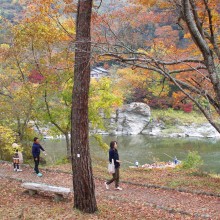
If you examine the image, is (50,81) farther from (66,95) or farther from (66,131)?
(66,131)

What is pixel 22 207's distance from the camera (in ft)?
21.9

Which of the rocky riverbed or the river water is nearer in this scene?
the river water

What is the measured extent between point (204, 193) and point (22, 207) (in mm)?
5543

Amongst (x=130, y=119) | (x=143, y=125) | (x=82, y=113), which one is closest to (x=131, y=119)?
(x=130, y=119)

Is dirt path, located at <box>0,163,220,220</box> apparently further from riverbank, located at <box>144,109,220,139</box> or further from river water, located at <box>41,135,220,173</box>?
riverbank, located at <box>144,109,220,139</box>

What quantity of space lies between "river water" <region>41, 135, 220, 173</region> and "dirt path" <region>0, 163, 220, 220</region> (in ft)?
29.3

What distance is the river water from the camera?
22141mm

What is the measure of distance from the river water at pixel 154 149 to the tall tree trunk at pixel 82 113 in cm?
1354

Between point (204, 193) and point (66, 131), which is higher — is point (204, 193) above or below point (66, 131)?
below

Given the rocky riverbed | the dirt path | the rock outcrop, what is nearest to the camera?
the dirt path

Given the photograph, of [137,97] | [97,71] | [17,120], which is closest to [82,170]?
[17,120]

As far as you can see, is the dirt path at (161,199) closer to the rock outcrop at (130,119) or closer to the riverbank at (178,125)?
the riverbank at (178,125)

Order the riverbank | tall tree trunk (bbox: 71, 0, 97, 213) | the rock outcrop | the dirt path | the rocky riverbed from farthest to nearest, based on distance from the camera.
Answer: the rock outcrop < the rocky riverbed < the riverbank < the dirt path < tall tree trunk (bbox: 71, 0, 97, 213)

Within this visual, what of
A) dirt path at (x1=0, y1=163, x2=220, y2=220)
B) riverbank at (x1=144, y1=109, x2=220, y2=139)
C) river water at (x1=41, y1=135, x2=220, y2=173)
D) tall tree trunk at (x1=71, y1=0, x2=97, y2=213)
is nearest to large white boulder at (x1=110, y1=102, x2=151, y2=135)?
riverbank at (x1=144, y1=109, x2=220, y2=139)
